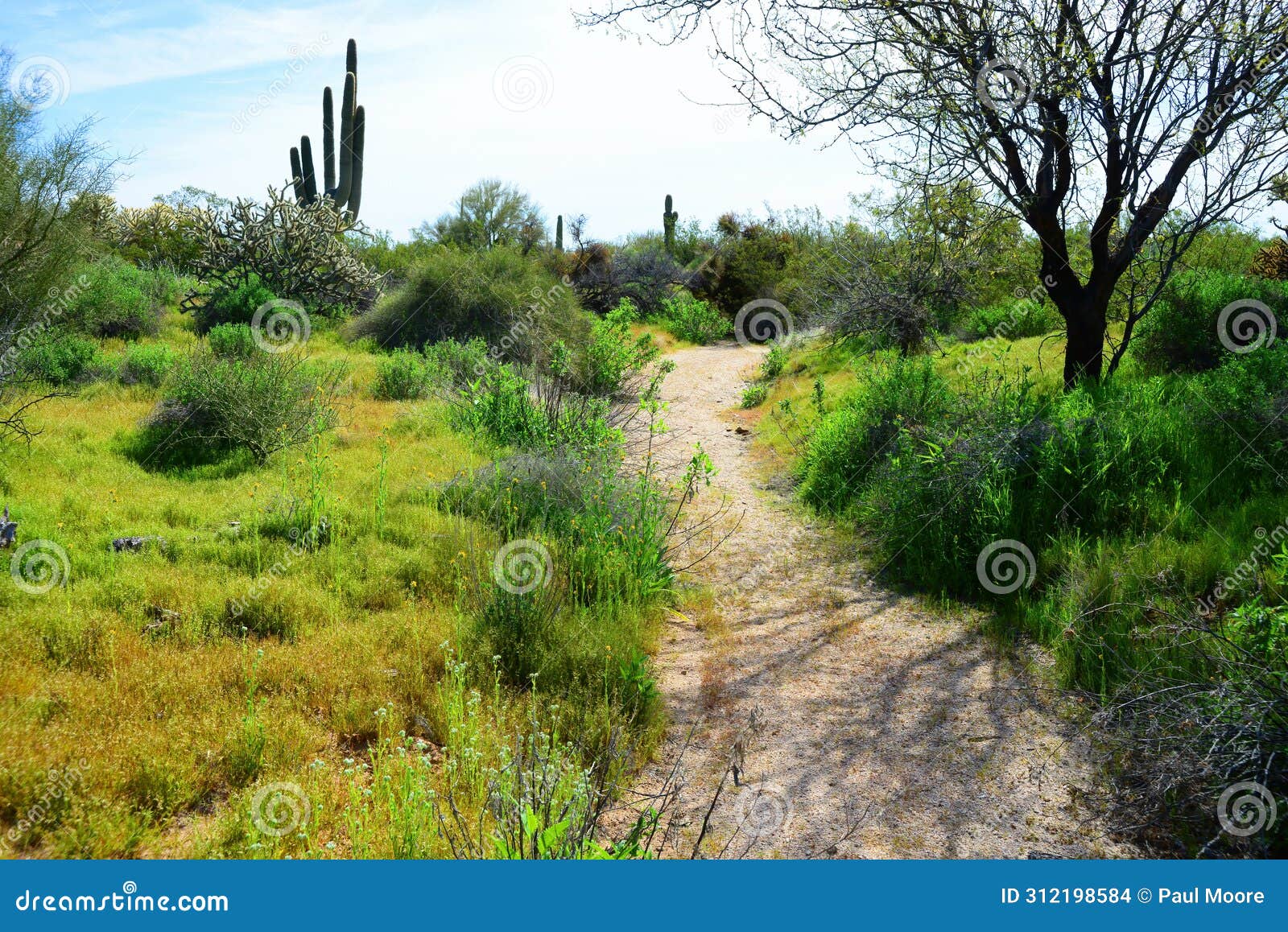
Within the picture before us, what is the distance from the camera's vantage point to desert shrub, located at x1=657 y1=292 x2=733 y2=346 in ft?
71.8

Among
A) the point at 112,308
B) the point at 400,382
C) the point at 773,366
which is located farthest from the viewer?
the point at 773,366

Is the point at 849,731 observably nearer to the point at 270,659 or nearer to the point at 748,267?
the point at 270,659

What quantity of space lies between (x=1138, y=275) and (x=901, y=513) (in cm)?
434

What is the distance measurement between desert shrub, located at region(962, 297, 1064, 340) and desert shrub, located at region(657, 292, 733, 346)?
8.95 metres

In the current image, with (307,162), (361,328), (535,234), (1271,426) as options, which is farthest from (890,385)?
(535,234)

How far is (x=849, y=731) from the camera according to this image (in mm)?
4246

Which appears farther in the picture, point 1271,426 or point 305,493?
point 305,493

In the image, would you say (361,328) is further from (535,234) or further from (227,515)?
(535,234)

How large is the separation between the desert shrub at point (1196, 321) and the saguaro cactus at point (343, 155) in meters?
17.9

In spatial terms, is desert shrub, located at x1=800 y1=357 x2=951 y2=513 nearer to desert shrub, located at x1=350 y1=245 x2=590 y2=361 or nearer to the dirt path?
the dirt path

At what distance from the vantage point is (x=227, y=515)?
6.46 meters

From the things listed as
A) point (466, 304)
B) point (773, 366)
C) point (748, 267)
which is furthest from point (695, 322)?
point (466, 304)

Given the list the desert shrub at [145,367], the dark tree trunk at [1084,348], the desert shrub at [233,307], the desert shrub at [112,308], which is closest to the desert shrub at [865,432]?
the dark tree trunk at [1084,348]

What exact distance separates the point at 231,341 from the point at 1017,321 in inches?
454
